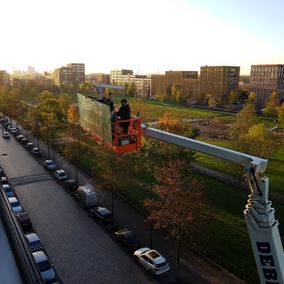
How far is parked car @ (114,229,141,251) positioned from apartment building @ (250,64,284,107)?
367 ft

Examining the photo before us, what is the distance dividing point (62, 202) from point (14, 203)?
13.5 feet

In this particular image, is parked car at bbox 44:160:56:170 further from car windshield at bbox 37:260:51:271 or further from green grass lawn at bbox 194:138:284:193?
car windshield at bbox 37:260:51:271

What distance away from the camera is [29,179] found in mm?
33938

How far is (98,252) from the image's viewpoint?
67.4 ft

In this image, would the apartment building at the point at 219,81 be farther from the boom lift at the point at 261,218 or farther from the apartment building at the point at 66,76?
the boom lift at the point at 261,218

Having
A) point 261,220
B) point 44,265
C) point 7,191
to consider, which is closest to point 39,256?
point 44,265

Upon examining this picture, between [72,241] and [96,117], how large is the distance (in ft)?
41.2

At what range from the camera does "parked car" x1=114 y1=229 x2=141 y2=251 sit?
20.4 m

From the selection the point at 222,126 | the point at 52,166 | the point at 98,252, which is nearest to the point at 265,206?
the point at 98,252

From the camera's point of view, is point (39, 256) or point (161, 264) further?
point (39, 256)

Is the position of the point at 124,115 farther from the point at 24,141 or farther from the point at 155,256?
the point at 24,141

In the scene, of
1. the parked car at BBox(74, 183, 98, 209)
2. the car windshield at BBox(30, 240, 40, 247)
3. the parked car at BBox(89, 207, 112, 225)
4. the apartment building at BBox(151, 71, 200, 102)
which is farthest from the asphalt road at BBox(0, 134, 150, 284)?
the apartment building at BBox(151, 71, 200, 102)

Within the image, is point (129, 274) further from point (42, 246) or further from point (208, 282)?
point (42, 246)

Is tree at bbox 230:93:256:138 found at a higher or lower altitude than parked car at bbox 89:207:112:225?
higher
